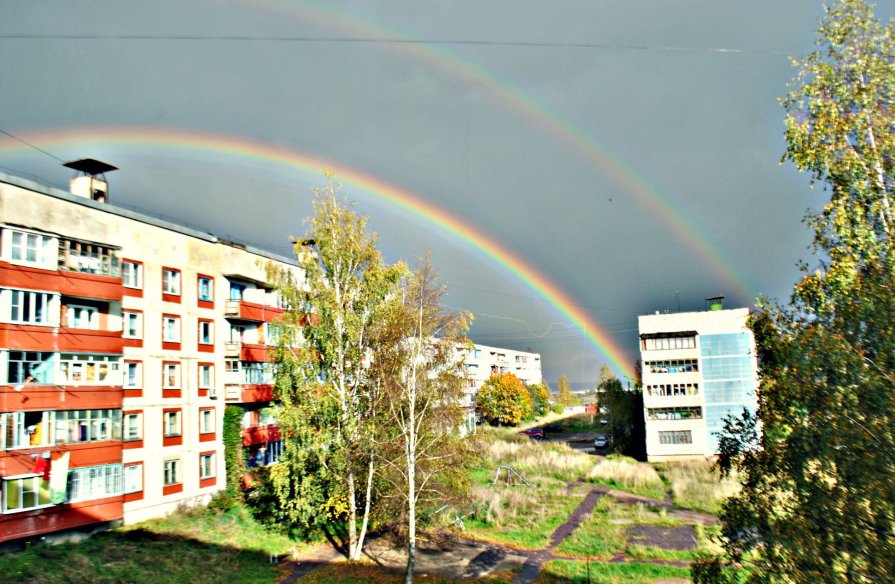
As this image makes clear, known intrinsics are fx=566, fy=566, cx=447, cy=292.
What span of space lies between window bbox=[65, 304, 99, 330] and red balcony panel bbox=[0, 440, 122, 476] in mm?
5616

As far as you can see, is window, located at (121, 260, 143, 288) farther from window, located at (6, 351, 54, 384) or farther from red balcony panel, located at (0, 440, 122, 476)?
red balcony panel, located at (0, 440, 122, 476)

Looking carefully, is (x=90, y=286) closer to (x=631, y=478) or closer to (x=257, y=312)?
(x=257, y=312)

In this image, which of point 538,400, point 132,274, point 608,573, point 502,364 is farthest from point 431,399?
point 502,364

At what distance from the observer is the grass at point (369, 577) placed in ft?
76.9

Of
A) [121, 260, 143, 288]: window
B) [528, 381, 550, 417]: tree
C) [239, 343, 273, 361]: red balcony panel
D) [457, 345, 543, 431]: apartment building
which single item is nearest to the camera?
[121, 260, 143, 288]: window

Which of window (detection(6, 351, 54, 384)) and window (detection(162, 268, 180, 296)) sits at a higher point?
window (detection(162, 268, 180, 296))

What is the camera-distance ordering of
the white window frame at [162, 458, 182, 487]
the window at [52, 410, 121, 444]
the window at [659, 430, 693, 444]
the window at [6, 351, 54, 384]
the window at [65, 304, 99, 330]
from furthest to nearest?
the window at [659, 430, 693, 444]
the white window frame at [162, 458, 182, 487]
the window at [65, 304, 99, 330]
the window at [52, 410, 121, 444]
the window at [6, 351, 54, 384]

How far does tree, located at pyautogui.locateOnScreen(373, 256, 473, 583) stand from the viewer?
25609mm

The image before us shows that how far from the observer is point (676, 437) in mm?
59750

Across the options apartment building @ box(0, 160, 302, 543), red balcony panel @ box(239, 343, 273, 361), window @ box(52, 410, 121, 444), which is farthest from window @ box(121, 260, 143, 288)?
red balcony panel @ box(239, 343, 273, 361)

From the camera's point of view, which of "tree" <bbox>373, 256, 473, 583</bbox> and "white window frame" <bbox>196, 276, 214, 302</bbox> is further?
"white window frame" <bbox>196, 276, 214, 302</bbox>

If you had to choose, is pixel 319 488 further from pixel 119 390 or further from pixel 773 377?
pixel 773 377

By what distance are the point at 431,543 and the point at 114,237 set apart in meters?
22.5

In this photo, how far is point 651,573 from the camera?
23891 millimetres
